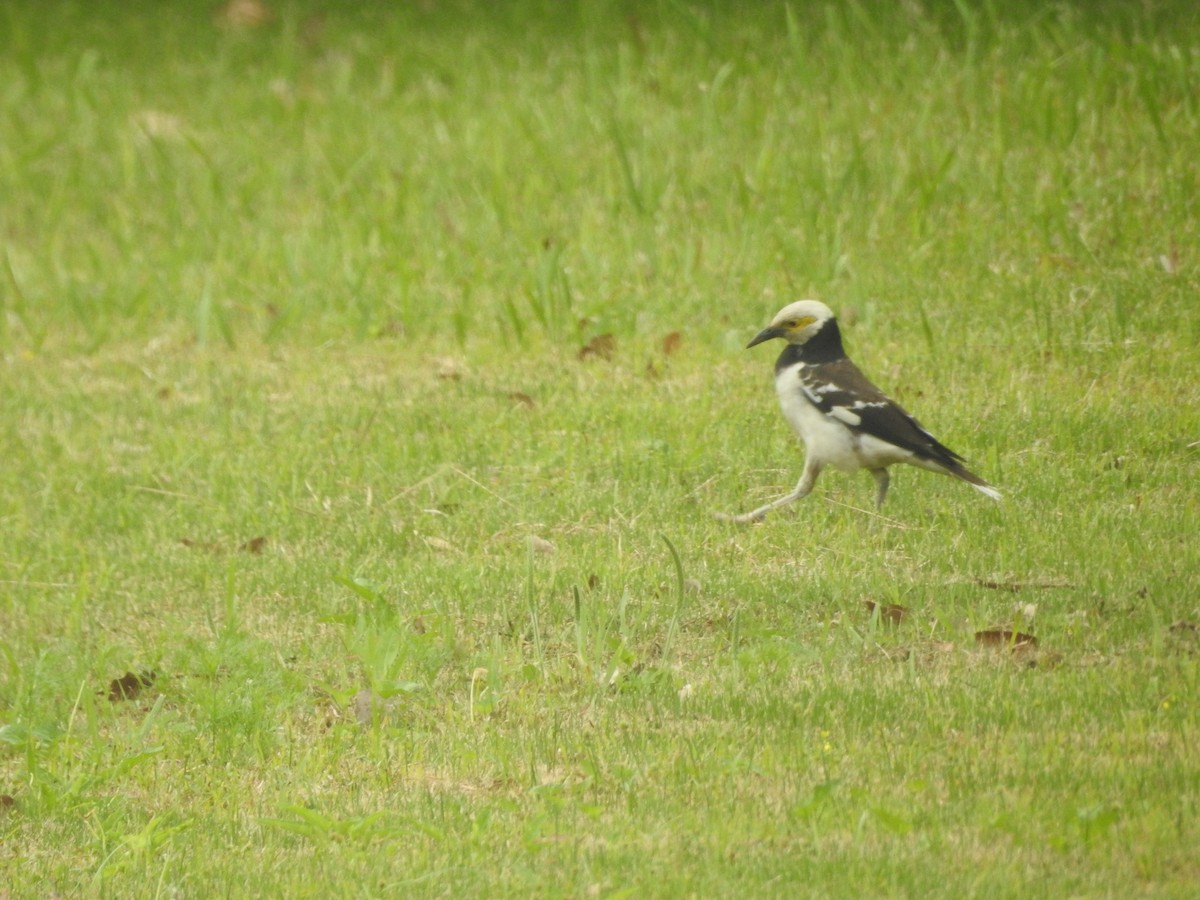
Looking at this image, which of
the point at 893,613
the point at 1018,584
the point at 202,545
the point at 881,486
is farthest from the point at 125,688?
the point at 1018,584

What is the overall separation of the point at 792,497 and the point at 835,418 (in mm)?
470

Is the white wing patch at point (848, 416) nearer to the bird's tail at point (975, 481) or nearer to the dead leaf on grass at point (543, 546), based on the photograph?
the bird's tail at point (975, 481)

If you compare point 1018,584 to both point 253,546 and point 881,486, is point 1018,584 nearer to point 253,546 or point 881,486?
point 881,486

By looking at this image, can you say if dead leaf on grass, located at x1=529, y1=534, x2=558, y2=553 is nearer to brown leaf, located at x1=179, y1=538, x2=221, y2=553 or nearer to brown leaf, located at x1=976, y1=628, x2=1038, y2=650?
brown leaf, located at x1=179, y1=538, x2=221, y2=553

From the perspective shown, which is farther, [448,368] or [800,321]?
[448,368]

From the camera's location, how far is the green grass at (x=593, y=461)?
4855 mm

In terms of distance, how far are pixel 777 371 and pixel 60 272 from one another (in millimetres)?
6719

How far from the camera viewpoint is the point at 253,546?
7.68m

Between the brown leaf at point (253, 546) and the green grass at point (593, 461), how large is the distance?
15 mm

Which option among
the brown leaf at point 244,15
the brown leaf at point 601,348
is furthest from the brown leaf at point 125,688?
the brown leaf at point 244,15

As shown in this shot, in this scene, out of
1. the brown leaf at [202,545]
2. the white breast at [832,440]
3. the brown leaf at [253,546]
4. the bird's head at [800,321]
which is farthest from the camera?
the brown leaf at [202,545]

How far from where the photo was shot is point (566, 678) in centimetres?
593

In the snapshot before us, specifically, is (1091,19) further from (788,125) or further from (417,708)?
(417,708)

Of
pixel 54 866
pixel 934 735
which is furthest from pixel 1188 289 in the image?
pixel 54 866
